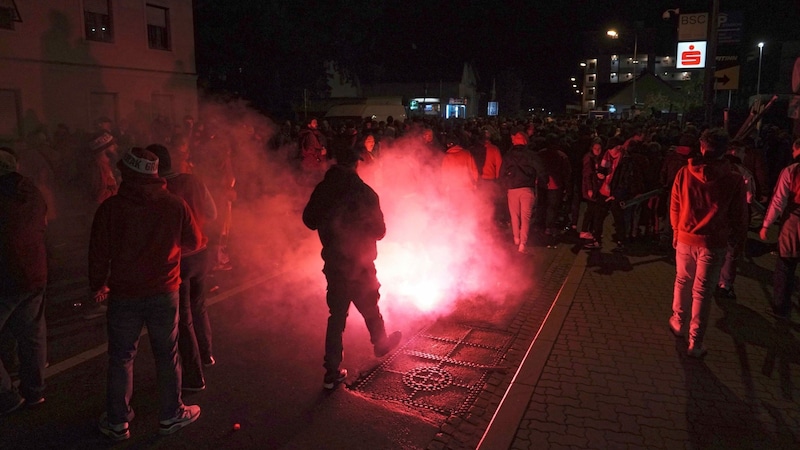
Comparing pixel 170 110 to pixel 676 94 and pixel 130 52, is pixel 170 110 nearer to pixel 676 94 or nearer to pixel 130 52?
pixel 130 52

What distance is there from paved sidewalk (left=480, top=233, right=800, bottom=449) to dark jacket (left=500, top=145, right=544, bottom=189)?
204cm

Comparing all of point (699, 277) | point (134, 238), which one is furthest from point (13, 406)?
point (699, 277)

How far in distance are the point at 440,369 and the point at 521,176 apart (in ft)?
14.2

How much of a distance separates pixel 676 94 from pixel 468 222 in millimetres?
43428

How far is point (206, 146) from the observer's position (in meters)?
9.35

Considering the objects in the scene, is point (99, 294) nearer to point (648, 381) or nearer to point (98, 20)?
point (648, 381)

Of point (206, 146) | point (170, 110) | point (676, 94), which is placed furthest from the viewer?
point (676, 94)

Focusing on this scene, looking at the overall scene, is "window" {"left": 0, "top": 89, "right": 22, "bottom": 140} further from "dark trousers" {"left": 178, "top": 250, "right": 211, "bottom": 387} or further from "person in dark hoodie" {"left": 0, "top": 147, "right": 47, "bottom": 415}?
"dark trousers" {"left": 178, "top": 250, "right": 211, "bottom": 387}

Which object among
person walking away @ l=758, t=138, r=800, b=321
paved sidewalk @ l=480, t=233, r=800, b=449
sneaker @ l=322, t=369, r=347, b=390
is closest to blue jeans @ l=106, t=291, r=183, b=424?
sneaker @ l=322, t=369, r=347, b=390

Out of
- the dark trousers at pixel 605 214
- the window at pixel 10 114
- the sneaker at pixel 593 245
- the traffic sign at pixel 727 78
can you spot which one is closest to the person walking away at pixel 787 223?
the dark trousers at pixel 605 214

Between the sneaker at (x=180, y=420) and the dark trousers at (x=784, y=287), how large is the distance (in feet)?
18.9

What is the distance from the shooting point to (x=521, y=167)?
8445 mm

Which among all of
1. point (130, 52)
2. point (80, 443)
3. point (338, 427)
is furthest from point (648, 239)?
point (130, 52)

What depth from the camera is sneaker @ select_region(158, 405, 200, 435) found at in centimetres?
383
